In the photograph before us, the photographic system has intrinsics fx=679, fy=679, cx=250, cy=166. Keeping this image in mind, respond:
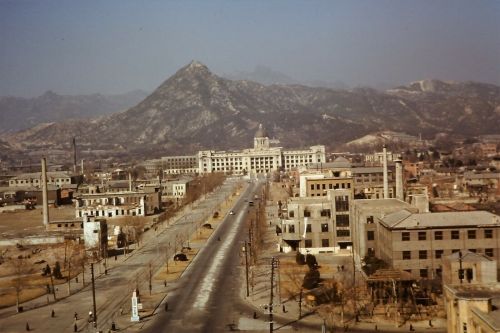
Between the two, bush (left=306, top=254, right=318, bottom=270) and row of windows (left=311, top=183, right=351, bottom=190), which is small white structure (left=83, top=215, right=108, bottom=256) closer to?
bush (left=306, top=254, right=318, bottom=270)

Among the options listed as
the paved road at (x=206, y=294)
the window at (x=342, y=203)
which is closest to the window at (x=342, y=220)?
→ the window at (x=342, y=203)

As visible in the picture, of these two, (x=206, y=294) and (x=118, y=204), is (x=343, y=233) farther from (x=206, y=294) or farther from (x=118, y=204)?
(x=118, y=204)

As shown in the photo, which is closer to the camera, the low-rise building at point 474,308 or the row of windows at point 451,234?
the low-rise building at point 474,308

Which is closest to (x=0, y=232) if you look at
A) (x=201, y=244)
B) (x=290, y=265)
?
(x=201, y=244)

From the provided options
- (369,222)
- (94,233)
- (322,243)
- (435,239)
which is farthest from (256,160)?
(435,239)

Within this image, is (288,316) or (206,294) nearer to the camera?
(288,316)

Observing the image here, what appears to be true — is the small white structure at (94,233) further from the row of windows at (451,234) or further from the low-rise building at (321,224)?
the row of windows at (451,234)
